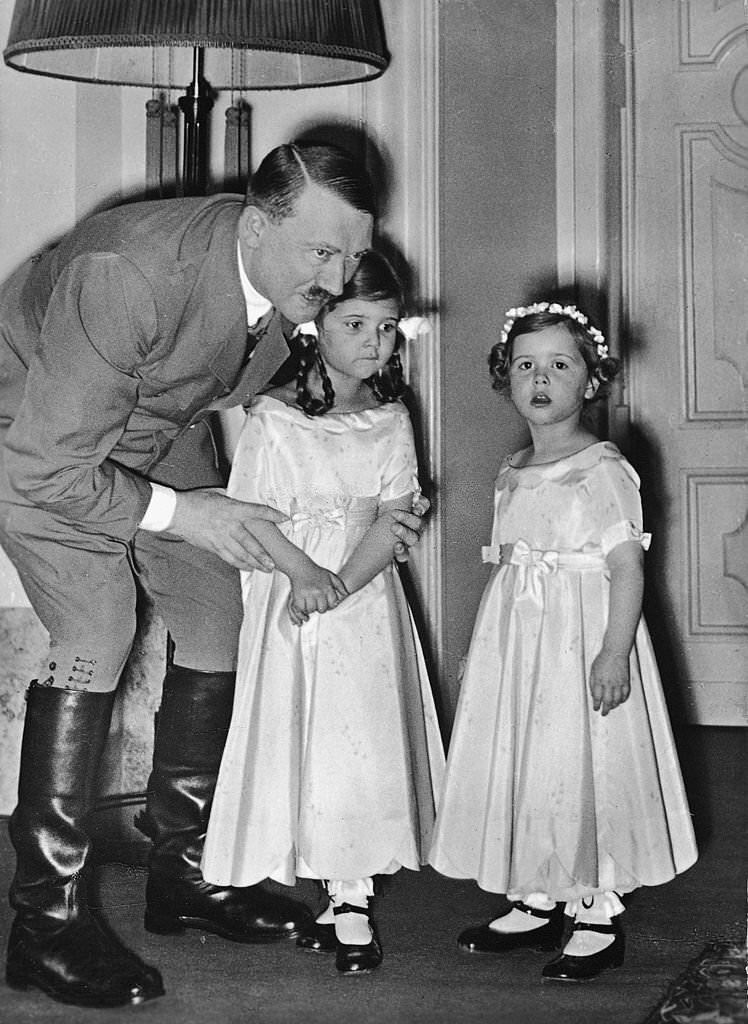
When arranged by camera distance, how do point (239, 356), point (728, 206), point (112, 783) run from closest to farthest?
point (239, 356) → point (728, 206) → point (112, 783)

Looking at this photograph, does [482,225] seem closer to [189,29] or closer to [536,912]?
[189,29]

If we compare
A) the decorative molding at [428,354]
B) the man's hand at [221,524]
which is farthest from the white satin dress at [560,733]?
the man's hand at [221,524]

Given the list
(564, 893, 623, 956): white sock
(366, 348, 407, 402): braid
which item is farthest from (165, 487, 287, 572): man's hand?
(564, 893, 623, 956): white sock

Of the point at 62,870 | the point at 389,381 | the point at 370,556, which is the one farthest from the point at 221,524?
the point at 62,870

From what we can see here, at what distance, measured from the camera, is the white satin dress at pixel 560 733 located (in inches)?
55.2

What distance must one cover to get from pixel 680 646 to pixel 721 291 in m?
0.46

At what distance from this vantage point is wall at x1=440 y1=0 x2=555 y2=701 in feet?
4.83

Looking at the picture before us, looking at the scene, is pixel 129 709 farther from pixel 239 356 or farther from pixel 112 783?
pixel 239 356

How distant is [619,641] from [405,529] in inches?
11.6

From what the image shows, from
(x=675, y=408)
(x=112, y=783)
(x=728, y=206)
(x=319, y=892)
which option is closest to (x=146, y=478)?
(x=112, y=783)

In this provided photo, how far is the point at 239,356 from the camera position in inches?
54.3

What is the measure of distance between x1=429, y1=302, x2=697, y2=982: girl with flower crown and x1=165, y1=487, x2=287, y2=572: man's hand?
1.00 feet

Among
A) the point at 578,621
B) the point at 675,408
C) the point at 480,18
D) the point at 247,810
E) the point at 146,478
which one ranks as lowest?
the point at 247,810

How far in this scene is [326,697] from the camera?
1.44 metres
